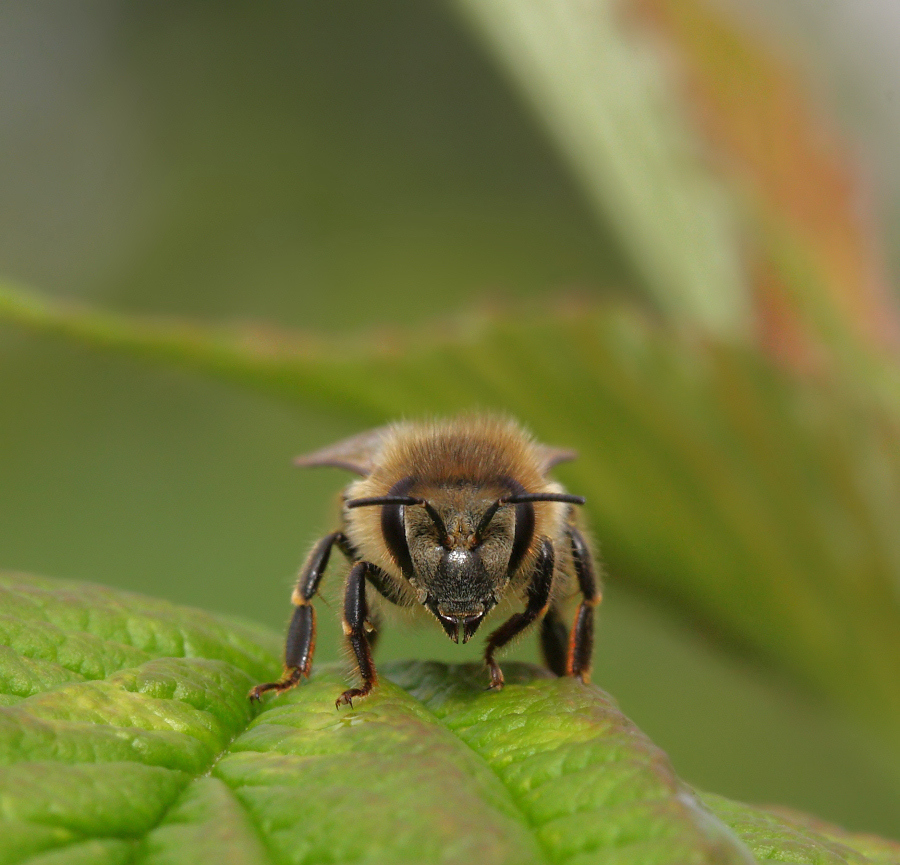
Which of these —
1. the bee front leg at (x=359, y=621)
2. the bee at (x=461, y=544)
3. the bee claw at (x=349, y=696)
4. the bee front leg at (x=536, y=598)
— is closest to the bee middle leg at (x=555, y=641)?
the bee at (x=461, y=544)

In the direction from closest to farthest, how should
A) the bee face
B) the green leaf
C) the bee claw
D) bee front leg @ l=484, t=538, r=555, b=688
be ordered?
the green leaf < the bee claw < the bee face < bee front leg @ l=484, t=538, r=555, b=688

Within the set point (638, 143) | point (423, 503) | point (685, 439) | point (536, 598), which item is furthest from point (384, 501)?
point (638, 143)

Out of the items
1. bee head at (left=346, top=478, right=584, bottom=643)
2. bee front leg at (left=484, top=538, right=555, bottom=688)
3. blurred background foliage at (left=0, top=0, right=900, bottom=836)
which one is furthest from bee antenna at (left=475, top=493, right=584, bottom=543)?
blurred background foliage at (left=0, top=0, right=900, bottom=836)

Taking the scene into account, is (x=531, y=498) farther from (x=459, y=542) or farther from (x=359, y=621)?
(x=359, y=621)

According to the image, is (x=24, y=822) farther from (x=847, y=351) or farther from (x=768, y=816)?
(x=847, y=351)

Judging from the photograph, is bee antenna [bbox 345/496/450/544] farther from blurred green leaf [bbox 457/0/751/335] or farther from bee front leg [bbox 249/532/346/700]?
blurred green leaf [bbox 457/0/751/335]

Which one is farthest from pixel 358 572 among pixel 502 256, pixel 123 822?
pixel 502 256
